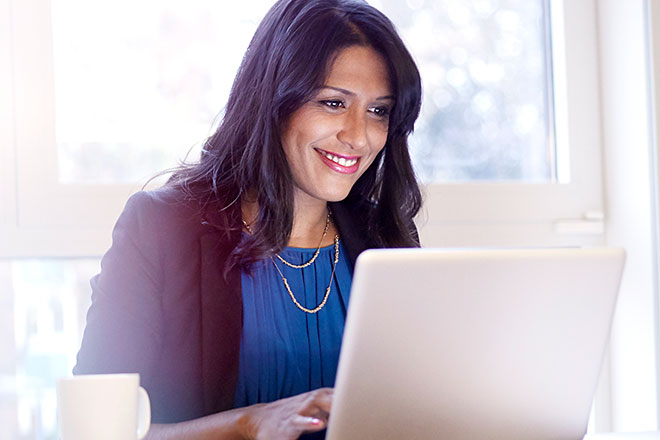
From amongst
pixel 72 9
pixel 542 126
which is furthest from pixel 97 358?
pixel 542 126

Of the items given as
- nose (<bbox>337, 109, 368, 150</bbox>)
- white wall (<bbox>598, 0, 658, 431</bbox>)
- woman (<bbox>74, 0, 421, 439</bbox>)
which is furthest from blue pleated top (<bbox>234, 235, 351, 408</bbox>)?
white wall (<bbox>598, 0, 658, 431</bbox>)

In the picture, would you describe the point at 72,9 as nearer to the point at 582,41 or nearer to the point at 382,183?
the point at 382,183

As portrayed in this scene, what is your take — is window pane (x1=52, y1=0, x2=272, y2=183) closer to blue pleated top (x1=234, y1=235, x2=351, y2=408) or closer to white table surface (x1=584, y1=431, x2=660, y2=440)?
blue pleated top (x1=234, y1=235, x2=351, y2=408)

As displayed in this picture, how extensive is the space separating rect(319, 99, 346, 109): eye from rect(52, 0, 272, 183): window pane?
479mm

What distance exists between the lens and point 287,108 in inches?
62.0

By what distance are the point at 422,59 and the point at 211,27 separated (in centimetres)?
56

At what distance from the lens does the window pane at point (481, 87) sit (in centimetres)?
217

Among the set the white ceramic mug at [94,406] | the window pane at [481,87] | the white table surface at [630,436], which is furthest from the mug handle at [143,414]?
the window pane at [481,87]

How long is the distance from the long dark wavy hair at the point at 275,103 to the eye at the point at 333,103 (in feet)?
0.13

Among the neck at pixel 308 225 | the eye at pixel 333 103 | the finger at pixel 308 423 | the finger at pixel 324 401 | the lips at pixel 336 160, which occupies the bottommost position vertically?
the finger at pixel 308 423

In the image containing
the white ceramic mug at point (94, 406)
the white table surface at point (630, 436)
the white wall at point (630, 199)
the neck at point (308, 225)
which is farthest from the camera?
the white wall at point (630, 199)

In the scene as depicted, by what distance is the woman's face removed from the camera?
5.18ft

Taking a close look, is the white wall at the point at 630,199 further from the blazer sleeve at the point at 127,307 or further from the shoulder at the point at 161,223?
the blazer sleeve at the point at 127,307

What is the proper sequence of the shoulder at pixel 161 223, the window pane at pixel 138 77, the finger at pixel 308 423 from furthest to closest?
1. the window pane at pixel 138 77
2. the shoulder at pixel 161 223
3. the finger at pixel 308 423
